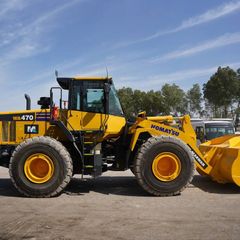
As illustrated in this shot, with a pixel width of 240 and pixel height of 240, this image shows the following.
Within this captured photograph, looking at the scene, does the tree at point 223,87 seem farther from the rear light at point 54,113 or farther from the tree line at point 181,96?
the rear light at point 54,113

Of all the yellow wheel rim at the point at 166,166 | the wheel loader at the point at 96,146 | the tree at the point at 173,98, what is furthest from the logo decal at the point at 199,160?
the tree at the point at 173,98

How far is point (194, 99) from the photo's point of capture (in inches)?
3014

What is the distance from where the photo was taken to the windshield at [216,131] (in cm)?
3162

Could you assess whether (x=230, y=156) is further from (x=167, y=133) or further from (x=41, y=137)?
(x=41, y=137)

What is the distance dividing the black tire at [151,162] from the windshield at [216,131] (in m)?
22.6

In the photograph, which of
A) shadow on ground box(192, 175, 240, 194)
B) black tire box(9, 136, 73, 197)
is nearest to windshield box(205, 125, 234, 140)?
shadow on ground box(192, 175, 240, 194)

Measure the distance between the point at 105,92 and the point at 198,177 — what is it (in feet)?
14.3

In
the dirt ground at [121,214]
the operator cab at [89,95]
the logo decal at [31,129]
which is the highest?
the operator cab at [89,95]

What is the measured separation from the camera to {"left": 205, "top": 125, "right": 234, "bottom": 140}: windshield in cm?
3162

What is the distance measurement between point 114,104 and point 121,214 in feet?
11.4

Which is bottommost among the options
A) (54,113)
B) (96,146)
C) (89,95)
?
(96,146)

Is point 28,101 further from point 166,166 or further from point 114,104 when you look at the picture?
point 166,166

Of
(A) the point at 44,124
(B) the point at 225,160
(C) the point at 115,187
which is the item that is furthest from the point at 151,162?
(A) the point at 44,124

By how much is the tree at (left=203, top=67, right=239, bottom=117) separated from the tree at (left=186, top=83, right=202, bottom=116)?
14.2 m
